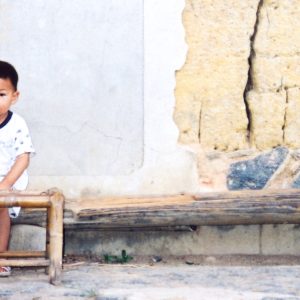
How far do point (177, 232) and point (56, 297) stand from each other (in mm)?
1148

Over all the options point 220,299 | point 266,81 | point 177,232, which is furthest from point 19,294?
point 266,81

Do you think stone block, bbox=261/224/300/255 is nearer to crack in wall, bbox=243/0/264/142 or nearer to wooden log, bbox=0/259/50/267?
crack in wall, bbox=243/0/264/142

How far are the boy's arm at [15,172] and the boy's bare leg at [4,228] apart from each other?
158 millimetres

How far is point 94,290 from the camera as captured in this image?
Result: 3.82 metres

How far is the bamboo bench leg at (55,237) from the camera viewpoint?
12.8 feet

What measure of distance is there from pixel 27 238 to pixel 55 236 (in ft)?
2.12

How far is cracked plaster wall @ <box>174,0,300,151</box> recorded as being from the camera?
15.5ft

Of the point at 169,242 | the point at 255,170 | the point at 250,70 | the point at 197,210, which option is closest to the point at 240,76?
the point at 250,70

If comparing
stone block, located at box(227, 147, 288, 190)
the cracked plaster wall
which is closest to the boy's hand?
the cracked plaster wall

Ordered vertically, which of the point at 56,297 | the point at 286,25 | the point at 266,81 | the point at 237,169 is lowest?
the point at 56,297

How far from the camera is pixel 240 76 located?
4770mm

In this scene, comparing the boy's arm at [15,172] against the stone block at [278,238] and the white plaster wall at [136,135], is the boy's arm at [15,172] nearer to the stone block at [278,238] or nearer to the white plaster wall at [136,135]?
the white plaster wall at [136,135]

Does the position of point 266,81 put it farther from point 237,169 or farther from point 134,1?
point 134,1

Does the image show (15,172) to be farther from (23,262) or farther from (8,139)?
(23,262)
